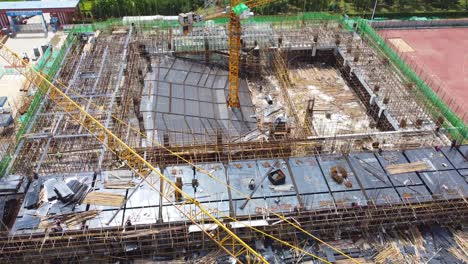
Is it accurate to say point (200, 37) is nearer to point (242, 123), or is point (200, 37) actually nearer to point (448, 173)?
point (242, 123)

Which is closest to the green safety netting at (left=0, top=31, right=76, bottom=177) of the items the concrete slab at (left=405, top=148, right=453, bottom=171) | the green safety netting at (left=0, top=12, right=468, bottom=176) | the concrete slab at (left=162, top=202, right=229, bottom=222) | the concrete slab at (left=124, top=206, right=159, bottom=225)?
the green safety netting at (left=0, top=12, right=468, bottom=176)

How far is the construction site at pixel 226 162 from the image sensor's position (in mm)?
22000

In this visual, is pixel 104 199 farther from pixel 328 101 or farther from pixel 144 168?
pixel 328 101

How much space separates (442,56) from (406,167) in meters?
34.0

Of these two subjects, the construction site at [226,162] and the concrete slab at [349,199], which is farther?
the concrete slab at [349,199]

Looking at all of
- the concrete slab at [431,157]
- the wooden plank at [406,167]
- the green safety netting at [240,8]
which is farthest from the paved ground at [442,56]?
the green safety netting at [240,8]

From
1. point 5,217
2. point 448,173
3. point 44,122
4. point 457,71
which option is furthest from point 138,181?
point 457,71

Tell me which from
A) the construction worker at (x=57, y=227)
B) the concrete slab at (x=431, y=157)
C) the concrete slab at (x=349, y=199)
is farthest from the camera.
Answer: the concrete slab at (x=431, y=157)

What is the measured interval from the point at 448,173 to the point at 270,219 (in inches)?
518

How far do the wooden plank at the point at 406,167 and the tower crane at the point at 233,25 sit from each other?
57.1ft

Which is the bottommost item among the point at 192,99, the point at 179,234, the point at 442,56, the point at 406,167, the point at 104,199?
the point at 442,56

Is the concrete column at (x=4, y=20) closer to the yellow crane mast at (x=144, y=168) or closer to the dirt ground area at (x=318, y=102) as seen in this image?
the yellow crane mast at (x=144, y=168)

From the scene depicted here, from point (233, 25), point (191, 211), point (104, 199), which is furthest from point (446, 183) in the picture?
point (233, 25)

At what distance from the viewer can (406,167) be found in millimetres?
25859
